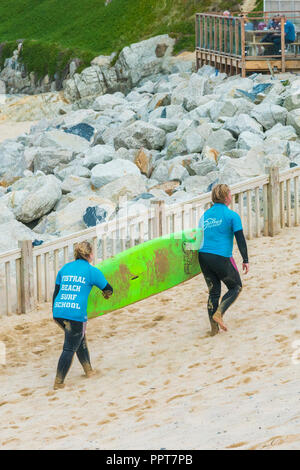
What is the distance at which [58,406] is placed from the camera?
274 inches

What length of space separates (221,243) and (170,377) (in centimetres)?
139

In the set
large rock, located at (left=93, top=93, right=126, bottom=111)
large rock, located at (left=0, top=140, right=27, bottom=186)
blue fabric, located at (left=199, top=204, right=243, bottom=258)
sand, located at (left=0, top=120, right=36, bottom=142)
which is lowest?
sand, located at (left=0, top=120, right=36, bottom=142)

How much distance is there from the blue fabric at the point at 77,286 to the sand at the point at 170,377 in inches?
27.6

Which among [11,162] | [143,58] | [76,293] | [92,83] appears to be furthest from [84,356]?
[92,83]

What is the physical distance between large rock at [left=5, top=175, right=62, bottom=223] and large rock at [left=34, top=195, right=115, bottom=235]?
75 centimetres

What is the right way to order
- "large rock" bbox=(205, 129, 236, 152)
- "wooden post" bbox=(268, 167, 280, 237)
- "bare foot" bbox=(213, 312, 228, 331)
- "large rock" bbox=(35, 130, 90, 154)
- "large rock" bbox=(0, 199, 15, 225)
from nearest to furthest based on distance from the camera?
"bare foot" bbox=(213, 312, 228, 331)
"wooden post" bbox=(268, 167, 280, 237)
"large rock" bbox=(0, 199, 15, 225)
"large rock" bbox=(205, 129, 236, 152)
"large rock" bbox=(35, 130, 90, 154)

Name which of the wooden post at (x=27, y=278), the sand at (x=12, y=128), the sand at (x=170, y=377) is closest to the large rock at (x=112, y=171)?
the sand at (x=170, y=377)

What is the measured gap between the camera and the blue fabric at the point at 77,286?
722 cm

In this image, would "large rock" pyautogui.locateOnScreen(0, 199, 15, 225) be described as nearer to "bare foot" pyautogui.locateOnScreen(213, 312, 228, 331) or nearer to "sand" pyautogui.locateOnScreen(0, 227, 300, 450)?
"sand" pyautogui.locateOnScreen(0, 227, 300, 450)

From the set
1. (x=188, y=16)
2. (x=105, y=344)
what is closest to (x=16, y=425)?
(x=105, y=344)

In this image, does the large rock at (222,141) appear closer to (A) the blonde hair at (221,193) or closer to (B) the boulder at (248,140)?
(B) the boulder at (248,140)

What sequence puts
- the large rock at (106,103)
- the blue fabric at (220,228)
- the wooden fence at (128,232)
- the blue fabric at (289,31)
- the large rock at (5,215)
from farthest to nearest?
the large rock at (106,103) → the blue fabric at (289,31) → the large rock at (5,215) → the wooden fence at (128,232) → the blue fabric at (220,228)

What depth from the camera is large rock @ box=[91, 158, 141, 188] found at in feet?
54.3

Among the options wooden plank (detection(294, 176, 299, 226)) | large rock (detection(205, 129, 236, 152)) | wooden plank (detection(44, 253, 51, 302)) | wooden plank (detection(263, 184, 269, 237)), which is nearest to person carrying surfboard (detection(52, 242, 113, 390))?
wooden plank (detection(44, 253, 51, 302))
